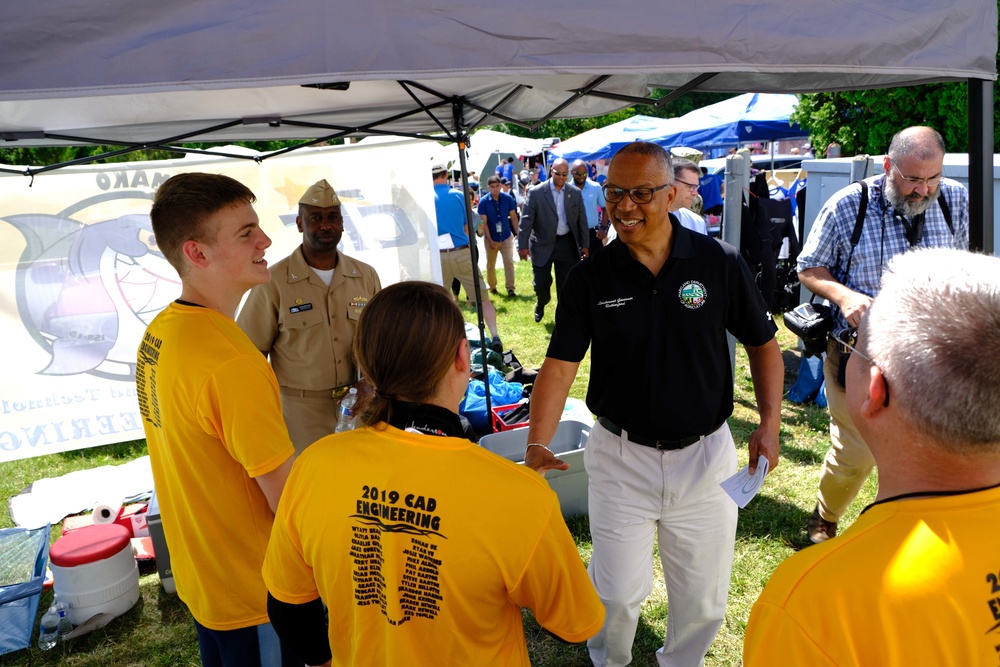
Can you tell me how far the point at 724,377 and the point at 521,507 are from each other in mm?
1429

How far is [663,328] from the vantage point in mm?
2348

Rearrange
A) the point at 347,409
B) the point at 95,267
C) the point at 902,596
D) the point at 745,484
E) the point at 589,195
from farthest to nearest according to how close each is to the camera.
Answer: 1. the point at 589,195
2. the point at 95,267
3. the point at 347,409
4. the point at 745,484
5. the point at 902,596

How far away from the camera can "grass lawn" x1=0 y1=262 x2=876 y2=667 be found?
309cm

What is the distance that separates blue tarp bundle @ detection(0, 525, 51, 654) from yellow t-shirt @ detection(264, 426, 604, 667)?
267 centimetres

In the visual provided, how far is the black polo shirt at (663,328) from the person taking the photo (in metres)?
2.35

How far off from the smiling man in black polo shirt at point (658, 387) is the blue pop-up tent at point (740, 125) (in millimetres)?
10455

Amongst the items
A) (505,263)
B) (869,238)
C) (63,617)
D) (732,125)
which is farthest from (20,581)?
(732,125)

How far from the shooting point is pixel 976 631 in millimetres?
900

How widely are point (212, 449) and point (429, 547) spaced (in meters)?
0.75

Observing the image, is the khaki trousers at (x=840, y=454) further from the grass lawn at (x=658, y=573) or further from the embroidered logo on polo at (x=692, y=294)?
the embroidered logo on polo at (x=692, y=294)

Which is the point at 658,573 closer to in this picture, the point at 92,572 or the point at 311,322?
the point at 311,322

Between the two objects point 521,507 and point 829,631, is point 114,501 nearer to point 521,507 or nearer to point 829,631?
point 521,507

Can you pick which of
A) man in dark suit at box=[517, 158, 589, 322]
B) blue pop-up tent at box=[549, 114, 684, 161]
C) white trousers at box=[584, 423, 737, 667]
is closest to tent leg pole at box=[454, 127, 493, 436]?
white trousers at box=[584, 423, 737, 667]

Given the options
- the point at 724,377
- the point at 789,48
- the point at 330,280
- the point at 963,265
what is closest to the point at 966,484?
the point at 963,265
